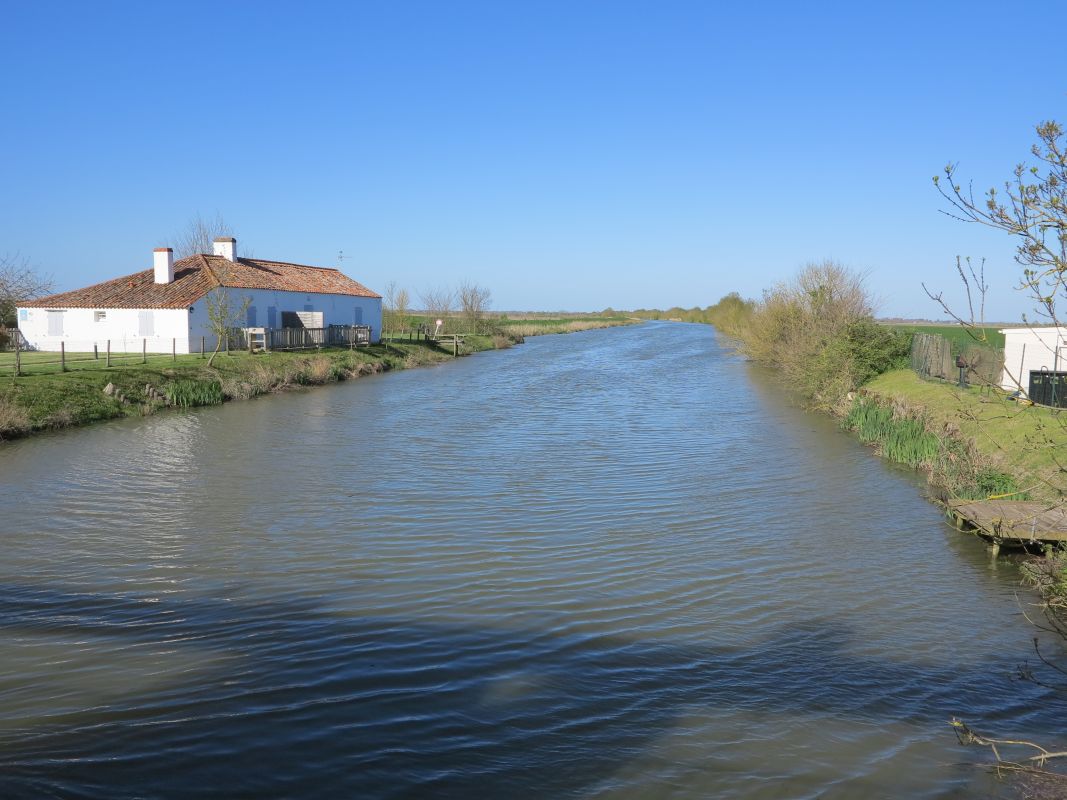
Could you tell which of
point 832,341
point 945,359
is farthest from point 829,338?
point 945,359

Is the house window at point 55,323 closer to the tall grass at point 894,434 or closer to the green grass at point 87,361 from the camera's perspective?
the green grass at point 87,361

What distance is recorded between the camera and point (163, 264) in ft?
115

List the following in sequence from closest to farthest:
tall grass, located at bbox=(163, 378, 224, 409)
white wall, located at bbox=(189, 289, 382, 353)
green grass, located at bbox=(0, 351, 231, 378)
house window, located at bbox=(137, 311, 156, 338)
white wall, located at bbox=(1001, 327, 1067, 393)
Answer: white wall, located at bbox=(1001, 327, 1067, 393), green grass, located at bbox=(0, 351, 231, 378), tall grass, located at bbox=(163, 378, 224, 409), house window, located at bbox=(137, 311, 156, 338), white wall, located at bbox=(189, 289, 382, 353)

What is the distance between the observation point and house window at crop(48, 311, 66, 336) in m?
33.2

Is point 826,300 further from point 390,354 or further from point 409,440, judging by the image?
point 390,354

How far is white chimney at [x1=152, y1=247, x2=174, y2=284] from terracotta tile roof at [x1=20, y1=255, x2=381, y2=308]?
0.98ft

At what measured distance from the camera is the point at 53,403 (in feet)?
63.3

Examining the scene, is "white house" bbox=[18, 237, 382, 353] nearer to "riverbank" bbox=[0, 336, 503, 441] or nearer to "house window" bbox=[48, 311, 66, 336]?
"house window" bbox=[48, 311, 66, 336]

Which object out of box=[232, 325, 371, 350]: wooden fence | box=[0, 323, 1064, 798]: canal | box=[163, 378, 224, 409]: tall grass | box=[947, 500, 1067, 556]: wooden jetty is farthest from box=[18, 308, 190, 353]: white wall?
box=[947, 500, 1067, 556]: wooden jetty

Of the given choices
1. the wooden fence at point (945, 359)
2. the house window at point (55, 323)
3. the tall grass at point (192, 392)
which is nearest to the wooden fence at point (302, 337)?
the house window at point (55, 323)

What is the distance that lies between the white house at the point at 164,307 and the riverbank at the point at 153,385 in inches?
99.9

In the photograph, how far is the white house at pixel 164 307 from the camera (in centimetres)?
3197

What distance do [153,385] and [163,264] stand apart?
13698 mm

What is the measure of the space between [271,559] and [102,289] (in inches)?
1183
